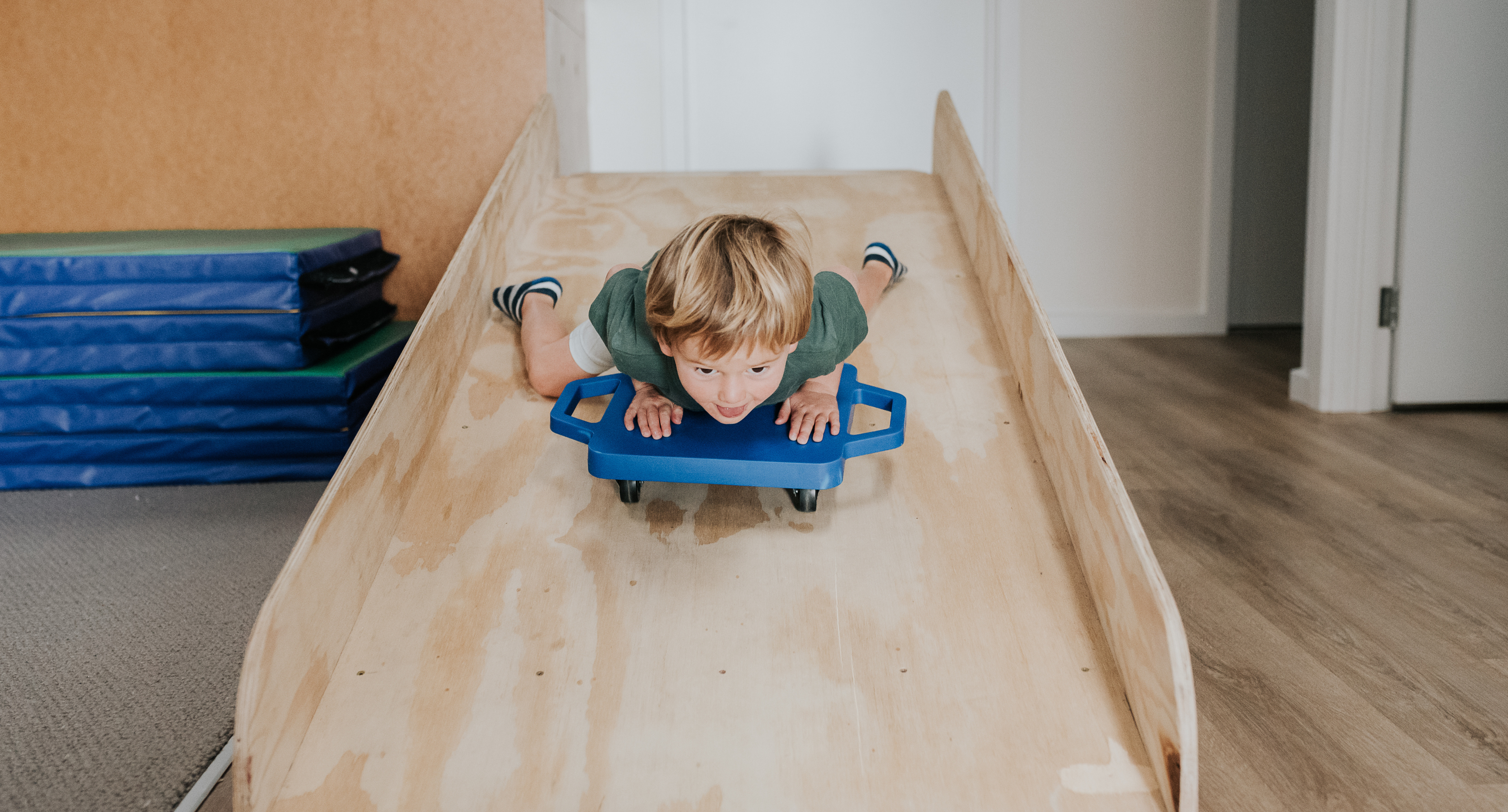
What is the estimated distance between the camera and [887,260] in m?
1.42

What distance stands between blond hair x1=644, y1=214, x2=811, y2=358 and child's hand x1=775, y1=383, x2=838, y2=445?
10 cm

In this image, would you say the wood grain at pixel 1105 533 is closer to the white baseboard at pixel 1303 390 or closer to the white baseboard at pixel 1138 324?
the white baseboard at pixel 1303 390

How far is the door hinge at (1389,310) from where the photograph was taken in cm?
218

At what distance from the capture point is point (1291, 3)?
136 inches

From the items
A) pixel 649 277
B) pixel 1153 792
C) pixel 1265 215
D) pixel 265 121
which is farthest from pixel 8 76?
pixel 1265 215

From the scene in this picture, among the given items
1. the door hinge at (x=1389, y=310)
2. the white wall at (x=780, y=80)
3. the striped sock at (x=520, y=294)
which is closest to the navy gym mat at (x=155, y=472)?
the striped sock at (x=520, y=294)

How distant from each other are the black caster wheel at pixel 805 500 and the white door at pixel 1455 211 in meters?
1.89

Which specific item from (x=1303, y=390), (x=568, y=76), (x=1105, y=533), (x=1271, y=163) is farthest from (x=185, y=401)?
(x=1271, y=163)

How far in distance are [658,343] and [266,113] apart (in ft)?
4.81

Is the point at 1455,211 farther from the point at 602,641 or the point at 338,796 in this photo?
the point at 338,796

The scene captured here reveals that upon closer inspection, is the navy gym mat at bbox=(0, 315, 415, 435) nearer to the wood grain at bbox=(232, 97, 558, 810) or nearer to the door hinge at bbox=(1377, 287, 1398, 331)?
the wood grain at bbox=(232, 97, 558, 810)

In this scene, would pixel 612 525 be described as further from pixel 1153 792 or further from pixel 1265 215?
pixel 1265 215

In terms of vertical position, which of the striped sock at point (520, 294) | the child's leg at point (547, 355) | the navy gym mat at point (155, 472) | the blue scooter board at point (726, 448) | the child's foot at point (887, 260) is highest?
the child's foot at point (887, 260)

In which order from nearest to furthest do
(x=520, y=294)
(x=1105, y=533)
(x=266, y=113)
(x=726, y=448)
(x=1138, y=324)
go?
(x=1105, y=533) < (x=726, y=448) < (x=520, y=294) < (x=266, y=113) < (x=1138, y=324)
